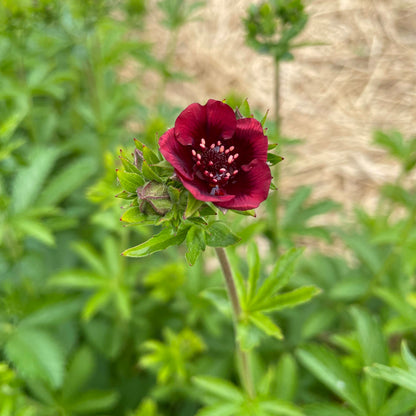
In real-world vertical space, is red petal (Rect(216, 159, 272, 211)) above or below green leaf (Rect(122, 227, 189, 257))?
above

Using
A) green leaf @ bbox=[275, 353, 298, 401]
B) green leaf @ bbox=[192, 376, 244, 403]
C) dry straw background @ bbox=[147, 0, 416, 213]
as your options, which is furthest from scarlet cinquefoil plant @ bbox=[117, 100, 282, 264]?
dry straw background @ bbox=[147, 0, 416, 213]

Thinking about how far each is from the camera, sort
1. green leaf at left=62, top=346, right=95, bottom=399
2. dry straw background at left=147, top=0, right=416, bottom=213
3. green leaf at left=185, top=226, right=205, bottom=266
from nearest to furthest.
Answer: green leaf at left=185, top=226, right=205, bottom=266 → green leaf at left=62, top=346, right=95, bottom=399 → dry straw background at left=147, top=0, right=416, bottom=213

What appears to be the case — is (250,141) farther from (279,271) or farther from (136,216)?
(279,271)

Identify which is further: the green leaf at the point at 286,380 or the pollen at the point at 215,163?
the green leaf at the point at 286,380

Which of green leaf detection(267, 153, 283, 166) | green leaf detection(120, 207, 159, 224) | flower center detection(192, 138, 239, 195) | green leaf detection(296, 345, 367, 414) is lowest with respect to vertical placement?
green leaf detection(296, 345, 367, 414)

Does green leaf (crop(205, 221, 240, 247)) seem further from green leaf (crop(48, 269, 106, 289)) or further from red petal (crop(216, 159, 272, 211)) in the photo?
green leaf (crop(48, 269, 106, 289))

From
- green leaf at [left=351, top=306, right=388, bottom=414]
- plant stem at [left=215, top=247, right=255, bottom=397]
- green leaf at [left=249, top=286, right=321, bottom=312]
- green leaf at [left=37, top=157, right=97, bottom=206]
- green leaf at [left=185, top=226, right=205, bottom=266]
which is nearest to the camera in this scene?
green leaf at [left=185, top=226, right=205, bottom=266]

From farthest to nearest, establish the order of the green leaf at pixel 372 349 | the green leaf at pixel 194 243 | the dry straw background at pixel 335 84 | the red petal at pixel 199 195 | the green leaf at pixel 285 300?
the dry straw background at pixel 335 84 → the green leaf at pixel 372 349 → the green leaf at pixel 285 300 → the green leaf at pixel 194 243 → the red petal at pixel 199 195

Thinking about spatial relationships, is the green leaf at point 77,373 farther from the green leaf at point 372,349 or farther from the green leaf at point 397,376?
the green leaf at point 397,376

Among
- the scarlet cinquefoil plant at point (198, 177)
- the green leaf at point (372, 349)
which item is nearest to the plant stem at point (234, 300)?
the scarlet cinquefoil plant at point (198, 177)

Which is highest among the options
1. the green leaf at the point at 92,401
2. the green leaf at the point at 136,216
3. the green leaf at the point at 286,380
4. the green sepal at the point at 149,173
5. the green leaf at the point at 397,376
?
the green sepal at the point at 149,173
